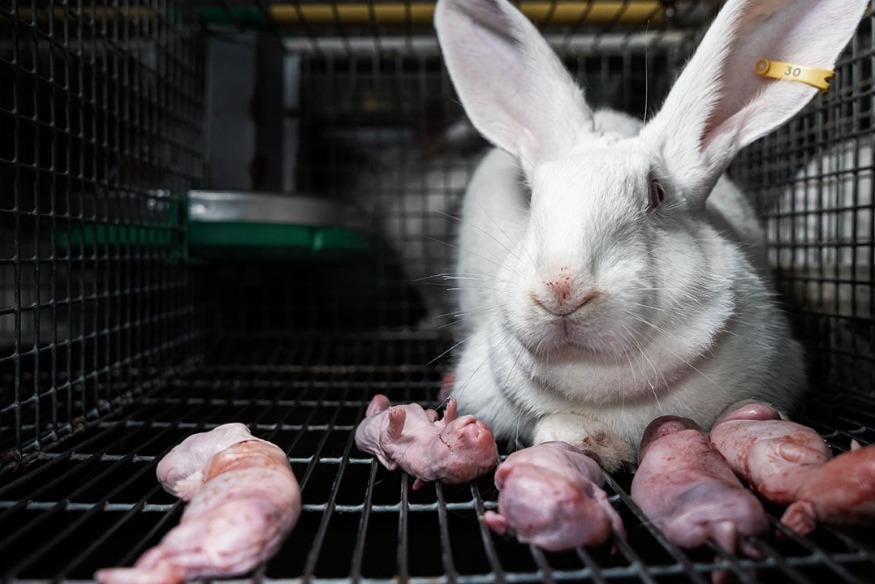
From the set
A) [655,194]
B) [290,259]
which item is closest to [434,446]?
[655,194]

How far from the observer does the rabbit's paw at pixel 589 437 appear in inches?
42.2

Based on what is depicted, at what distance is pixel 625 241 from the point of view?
41.8 inches

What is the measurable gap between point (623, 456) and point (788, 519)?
0.30 m

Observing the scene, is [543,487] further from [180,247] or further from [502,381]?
[180,247]

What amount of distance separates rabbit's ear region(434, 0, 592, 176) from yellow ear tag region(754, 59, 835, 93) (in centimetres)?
32

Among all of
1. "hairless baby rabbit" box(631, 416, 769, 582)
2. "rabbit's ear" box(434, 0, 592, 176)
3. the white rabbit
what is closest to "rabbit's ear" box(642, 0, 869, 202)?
the white rabbit

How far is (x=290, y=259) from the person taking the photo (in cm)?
200

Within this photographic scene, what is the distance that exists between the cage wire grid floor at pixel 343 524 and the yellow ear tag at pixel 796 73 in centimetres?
61

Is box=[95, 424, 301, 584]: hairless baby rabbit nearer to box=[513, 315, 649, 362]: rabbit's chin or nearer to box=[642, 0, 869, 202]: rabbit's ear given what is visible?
box=[513, 315, 649, 362]: rabbit's chin

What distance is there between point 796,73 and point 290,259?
1.34 m

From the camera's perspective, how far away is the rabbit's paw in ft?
3.52

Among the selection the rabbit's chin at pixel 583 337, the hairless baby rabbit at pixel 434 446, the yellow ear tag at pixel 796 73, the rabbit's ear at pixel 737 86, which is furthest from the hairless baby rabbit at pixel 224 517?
the yellow ear tag at pixel 796 73

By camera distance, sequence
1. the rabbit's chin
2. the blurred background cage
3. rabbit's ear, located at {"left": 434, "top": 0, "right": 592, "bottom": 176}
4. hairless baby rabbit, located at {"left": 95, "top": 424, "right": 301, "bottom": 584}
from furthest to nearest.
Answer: rabbit's ear, located at {"left": 434, "top": 0, "right": 592, "bottom": 176}, the rabbit's chin, the blurred background cage, hairless baby rabbit, located at {"left": 95, "top": 424, "right": 301, "bottom": 584}

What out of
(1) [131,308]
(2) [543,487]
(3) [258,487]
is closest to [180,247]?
(1) [131,308]
